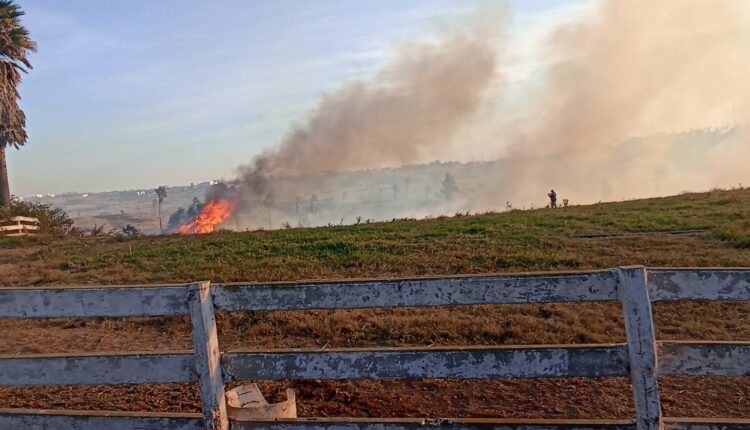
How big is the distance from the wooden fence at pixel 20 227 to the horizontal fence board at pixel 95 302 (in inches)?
940

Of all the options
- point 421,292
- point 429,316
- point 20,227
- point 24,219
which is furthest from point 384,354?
point 24,219

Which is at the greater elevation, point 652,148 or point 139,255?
point 652,148

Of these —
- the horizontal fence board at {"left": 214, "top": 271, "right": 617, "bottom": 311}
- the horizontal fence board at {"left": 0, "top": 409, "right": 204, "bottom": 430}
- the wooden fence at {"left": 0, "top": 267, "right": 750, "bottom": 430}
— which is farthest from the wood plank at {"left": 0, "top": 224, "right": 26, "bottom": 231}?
the horizontal fence board at {"left": 214, "top": 271, "right": 617, "bottom": 311}

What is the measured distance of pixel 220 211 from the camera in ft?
130

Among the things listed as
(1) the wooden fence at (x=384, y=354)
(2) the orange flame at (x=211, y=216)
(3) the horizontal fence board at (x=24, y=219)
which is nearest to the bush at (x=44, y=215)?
(3) the horizontal fence board at (x=24, y=219)

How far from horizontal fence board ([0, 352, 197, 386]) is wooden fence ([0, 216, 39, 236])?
938 inches

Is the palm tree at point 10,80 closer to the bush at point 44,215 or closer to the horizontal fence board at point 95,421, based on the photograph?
the bush at point 44,215

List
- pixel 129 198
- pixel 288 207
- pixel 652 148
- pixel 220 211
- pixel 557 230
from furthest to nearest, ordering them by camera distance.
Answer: pixel 129 198
pixel 652 148
pixel 288 207
pixel 220 211
pixel 557 230

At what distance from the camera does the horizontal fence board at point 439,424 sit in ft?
11.1

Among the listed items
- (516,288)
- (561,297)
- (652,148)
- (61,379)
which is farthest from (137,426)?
(652,148)

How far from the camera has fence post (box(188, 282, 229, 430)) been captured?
3.51 metres

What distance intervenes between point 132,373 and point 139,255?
39.3ft

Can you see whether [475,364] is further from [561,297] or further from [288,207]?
[288,207]

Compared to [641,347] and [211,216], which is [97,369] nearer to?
[641,347]
